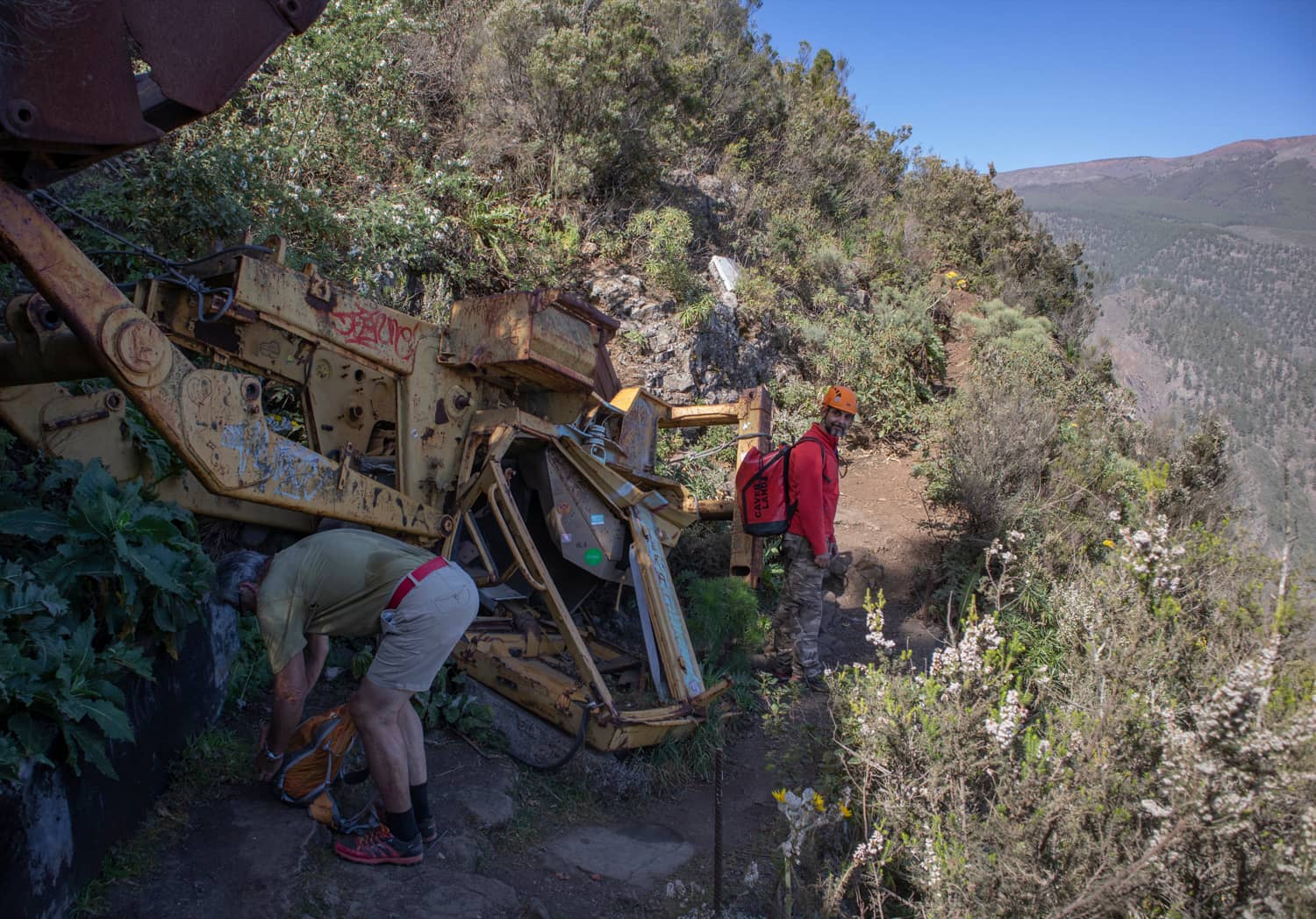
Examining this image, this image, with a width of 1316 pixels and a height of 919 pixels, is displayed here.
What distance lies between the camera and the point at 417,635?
11.8ft

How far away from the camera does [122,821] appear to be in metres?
3.27

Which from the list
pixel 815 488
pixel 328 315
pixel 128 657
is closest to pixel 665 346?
pixel 815 488

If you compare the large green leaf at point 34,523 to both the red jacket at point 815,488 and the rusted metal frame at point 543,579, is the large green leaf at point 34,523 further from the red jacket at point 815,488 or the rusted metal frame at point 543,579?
the red jacket at point 815,488

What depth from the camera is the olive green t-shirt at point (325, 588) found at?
11.5 feet

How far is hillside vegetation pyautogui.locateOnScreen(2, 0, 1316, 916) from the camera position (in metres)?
2.91

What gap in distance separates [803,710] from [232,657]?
352cm

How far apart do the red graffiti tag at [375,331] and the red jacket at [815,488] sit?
113 inches

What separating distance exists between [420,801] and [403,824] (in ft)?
0.60

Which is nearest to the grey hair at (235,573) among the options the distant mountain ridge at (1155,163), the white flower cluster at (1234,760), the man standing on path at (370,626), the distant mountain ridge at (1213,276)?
the man standing on path at (370,626)

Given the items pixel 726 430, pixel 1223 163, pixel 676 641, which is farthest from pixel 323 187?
pixel 1223 163

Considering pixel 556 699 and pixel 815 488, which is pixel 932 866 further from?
pixel 815 488

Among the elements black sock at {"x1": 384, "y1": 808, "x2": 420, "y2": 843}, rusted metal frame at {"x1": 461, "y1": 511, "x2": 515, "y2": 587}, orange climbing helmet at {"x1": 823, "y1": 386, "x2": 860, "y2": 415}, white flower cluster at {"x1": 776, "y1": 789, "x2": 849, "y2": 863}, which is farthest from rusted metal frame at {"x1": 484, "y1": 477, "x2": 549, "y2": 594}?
orange climbing helmet at {"x1": 823, "y1": 386, "x2": 860, "y2": 415}

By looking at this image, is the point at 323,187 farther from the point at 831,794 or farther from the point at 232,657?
the point at 831,794

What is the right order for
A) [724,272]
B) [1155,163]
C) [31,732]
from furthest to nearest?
[1155,163]
[724,272]
[31,732]
